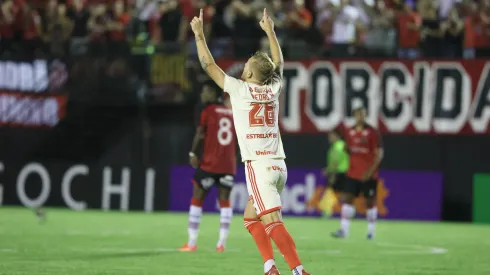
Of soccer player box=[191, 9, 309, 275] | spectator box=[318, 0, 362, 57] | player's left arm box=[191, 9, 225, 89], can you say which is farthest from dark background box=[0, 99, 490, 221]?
player's left arm box=[191, 9, 225, 89]

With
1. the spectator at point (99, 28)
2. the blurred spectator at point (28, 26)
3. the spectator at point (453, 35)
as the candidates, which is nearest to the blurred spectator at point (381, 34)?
the spectator at point (453, 35)

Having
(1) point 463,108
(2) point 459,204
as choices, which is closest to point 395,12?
(1) point 463,108

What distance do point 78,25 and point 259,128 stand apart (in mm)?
15733

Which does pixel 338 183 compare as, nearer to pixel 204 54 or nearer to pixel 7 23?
pixel 7 23

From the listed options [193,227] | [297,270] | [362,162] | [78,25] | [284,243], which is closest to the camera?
[297,270]

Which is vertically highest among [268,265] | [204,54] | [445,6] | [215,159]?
[445,6]

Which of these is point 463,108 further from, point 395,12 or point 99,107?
point 99,107

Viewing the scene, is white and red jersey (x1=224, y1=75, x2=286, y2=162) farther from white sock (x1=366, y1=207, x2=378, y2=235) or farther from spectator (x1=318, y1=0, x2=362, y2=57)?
spectator (x1=318, y1=0, x2=362, y2=57)

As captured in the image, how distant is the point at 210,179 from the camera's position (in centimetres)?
1569

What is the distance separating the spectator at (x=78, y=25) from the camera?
2489cm

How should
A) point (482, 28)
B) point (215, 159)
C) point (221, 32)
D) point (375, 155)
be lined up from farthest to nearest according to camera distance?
point (221, 32) → point (482, 28) → point (375, 155) → point (215, 159)

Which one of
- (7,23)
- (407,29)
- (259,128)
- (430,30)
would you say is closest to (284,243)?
(259,128)

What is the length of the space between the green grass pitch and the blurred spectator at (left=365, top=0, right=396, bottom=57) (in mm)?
3827

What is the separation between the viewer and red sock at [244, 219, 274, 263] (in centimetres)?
1062
